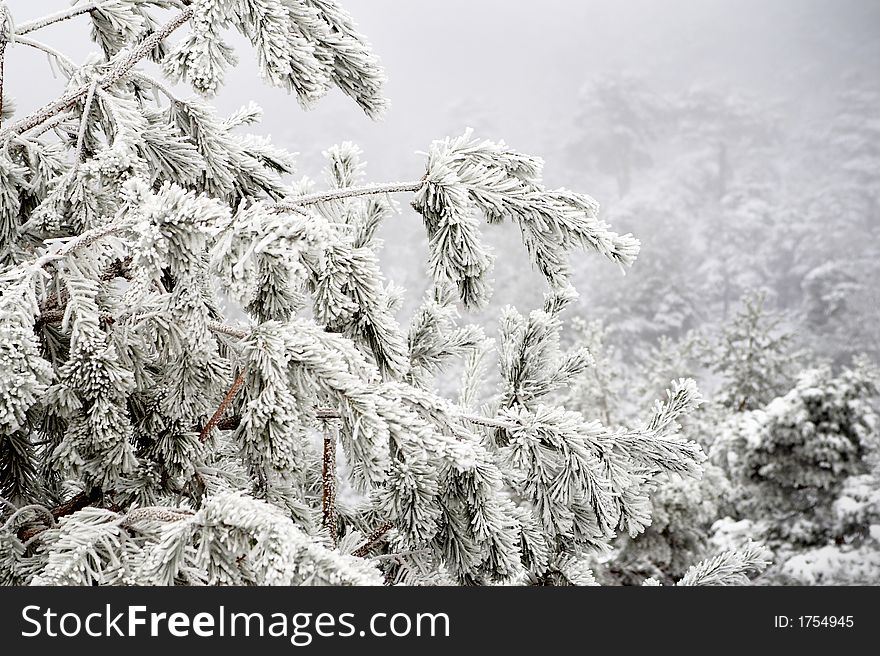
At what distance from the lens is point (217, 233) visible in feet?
3.91

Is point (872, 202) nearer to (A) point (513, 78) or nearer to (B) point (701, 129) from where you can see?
(B) point (701, 129)

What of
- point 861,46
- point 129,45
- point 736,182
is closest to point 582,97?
point 736,182

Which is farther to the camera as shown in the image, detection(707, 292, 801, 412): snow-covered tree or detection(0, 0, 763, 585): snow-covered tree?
detection(707, 292, 801, 412): snow-covered tree

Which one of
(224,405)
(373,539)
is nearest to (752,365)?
(373,539)

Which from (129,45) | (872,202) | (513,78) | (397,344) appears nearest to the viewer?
(397,344)

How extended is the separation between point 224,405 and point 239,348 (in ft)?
0.51

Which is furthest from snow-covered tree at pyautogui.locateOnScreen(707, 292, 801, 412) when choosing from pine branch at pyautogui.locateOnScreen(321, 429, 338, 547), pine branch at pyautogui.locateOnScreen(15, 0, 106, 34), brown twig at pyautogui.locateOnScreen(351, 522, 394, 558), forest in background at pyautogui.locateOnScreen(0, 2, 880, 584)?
pine branch at pyautogui.locateOnScreen(15, 0, 106, 34)

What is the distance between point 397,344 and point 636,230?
165ft

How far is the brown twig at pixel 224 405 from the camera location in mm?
1496

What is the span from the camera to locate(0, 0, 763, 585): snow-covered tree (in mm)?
1241

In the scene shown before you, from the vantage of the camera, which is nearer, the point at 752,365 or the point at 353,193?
the point at 353,193

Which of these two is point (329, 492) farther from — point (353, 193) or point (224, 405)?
point (353, 193)

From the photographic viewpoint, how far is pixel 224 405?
61.5 inches

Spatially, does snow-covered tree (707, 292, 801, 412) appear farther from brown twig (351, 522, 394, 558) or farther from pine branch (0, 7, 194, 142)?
pine branch (0, 7, 194, 142)
